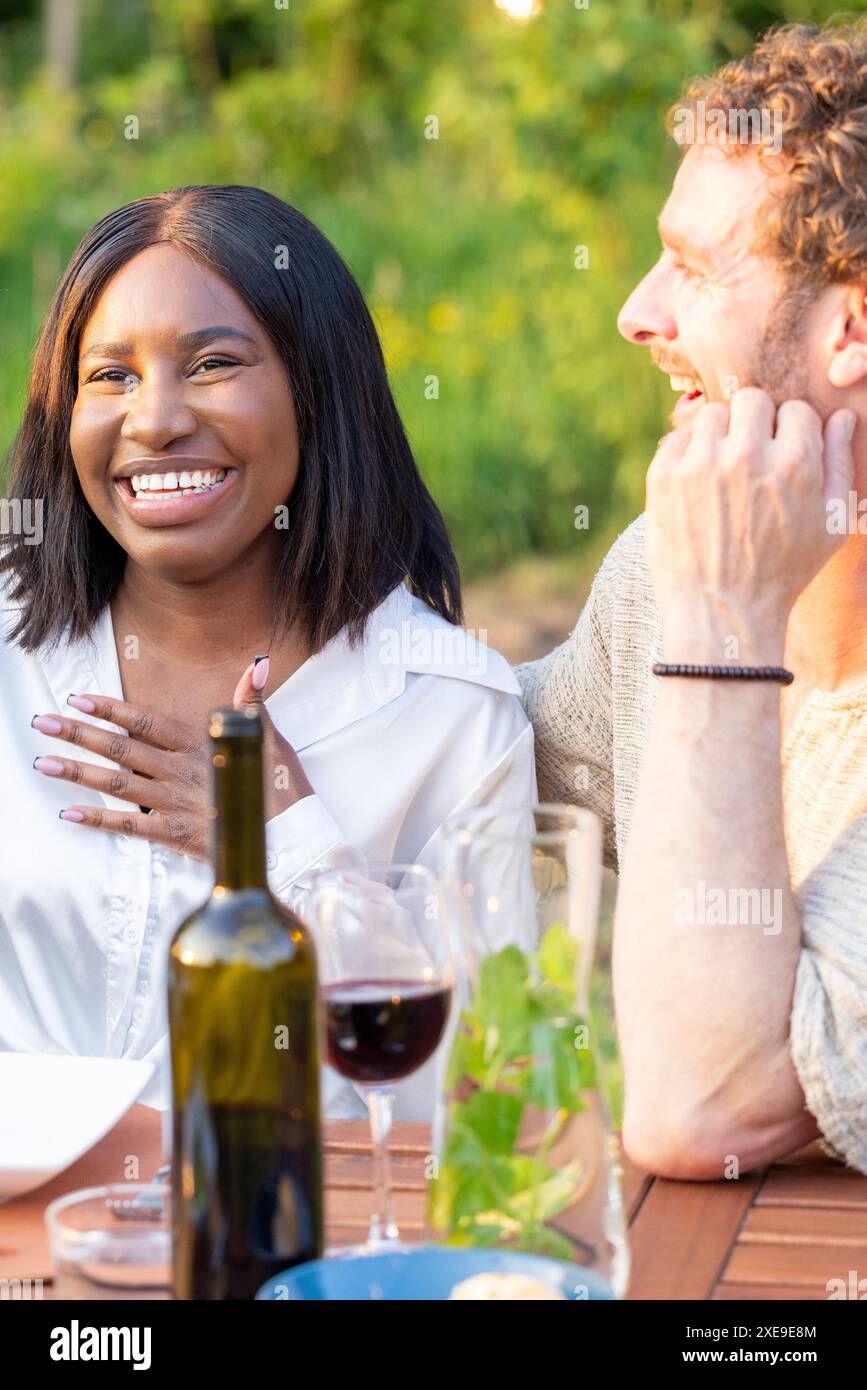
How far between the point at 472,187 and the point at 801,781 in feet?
19.4

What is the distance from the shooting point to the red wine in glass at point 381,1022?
1.33 metres

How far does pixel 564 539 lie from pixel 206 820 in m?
4.52

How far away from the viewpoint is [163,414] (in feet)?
7.81

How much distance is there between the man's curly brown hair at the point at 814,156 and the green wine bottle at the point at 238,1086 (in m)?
1.26

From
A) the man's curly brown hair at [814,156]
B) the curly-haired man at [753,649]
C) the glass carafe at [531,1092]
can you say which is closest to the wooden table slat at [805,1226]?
the curly-haired man at [753,649]

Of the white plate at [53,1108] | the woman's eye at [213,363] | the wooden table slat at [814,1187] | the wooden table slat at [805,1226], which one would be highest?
Answer: the woman's eye at [213,363]

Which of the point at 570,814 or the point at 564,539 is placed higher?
the point at 564,539

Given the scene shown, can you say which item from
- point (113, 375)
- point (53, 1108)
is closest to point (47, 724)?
point (113, 375)

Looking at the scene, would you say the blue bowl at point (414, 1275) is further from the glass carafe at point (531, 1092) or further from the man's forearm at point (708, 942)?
the man's forearm at point (708, 942)

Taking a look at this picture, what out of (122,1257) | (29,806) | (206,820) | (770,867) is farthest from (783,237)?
(122,1257)

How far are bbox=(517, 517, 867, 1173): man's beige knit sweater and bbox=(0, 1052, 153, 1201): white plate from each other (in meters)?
0.66

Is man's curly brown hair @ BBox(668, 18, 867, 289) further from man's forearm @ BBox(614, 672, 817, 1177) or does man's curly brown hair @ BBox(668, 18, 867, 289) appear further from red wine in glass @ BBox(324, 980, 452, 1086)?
red wine in glass @ BBox(324, 980, 452, 1086)

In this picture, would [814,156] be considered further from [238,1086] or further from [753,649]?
[238,1086]

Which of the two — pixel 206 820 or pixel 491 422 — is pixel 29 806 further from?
pixel 491 422
